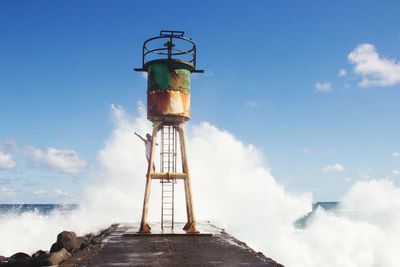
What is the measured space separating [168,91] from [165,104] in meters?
0.49

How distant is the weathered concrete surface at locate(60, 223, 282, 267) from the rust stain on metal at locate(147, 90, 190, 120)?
166 inches

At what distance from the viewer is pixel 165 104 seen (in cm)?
1617

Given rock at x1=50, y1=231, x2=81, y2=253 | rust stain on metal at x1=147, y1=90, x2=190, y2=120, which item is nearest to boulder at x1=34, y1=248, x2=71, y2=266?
rock at x1=50, y1=231, x2=81, y2=253

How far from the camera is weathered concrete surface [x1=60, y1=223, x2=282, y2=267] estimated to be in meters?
10.1

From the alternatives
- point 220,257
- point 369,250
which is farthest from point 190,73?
point 369,250

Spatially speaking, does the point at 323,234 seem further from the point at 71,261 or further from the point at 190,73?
the point at 71,261

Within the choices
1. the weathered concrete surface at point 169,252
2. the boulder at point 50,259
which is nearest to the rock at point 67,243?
the weathered concrete surface at point 169,252

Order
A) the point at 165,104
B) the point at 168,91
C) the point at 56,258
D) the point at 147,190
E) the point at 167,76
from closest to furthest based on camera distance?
1. the point at 56,258
2. the point at 147,190
3. the point at 165,104
4. the point at 168,91
5. the point at 167,76

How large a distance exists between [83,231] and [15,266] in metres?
20.2

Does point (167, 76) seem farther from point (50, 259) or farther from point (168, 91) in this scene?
point (50, 259)

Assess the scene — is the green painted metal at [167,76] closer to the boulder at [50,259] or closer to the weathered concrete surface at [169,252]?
the weathered concrete surface at [169,252]

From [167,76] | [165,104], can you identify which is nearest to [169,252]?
[165,104]

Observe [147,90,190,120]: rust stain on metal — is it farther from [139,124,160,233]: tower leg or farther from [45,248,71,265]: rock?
[45,248,71,265]: rock

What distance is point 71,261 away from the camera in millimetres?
10445
